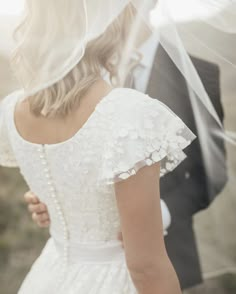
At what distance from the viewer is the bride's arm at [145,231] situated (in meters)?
1.12

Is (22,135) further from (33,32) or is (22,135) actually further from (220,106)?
(220,106)

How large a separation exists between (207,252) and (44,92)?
986 mm

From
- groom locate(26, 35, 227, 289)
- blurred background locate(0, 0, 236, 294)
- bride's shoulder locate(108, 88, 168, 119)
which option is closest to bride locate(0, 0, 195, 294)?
bride's shoulder locate(108, 88, 168, 119)

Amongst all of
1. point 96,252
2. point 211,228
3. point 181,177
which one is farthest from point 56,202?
point 211,228

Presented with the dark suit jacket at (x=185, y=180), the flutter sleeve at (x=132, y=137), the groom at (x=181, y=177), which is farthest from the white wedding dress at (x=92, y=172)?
the dark suit jacket at (x=185, y=180)

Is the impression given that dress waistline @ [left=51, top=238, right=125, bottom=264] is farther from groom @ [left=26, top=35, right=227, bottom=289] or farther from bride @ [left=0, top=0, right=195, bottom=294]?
groom @ [left=26, top=35, right=227, bottom=289]

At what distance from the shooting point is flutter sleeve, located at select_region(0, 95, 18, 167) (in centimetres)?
138

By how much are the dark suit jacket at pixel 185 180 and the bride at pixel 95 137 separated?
0.31 m

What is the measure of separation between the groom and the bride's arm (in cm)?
40

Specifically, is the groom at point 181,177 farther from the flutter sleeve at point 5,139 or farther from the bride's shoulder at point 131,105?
the bride's shoulder at point 131,105

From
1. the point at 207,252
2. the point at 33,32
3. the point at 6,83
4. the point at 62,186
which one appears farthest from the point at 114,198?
the point at 207,252

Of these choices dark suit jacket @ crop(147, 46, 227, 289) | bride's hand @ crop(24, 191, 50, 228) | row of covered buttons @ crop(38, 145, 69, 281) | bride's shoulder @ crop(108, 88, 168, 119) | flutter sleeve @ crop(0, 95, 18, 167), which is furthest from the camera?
dark suit jacket @ crop(147, 46, 227, 289)

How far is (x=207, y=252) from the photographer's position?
193 centimetres

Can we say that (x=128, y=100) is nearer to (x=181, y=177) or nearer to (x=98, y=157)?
(x=98, y=157)
